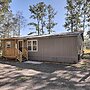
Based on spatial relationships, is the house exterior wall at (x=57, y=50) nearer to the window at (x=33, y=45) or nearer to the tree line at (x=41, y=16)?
the window at (x=33, y=45)

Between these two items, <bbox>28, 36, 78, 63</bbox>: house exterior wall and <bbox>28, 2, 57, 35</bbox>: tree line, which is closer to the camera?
<bbox>28, 36, 78, 63</bbox>: house exterior wall

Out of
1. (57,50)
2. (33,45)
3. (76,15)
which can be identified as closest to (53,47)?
(57,50)

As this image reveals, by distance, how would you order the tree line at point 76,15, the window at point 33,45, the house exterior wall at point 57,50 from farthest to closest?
the tree line at point 76,15 < the window at point 33,45 < the house exterior wall at point 57,50

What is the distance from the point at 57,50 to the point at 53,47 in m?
0.65

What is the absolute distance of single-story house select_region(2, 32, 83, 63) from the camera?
18.8 m

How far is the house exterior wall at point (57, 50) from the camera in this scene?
18812mm

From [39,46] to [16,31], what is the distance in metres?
39.1

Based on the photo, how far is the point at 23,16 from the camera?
56.0m

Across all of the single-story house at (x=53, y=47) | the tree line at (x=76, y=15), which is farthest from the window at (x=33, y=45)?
the tree line at (x=76, y=15)

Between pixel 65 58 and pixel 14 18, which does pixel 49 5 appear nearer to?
pixel 14 18

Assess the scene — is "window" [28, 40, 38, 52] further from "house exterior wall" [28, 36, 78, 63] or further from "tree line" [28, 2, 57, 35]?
"tree line" [28, 2, 57, 35]

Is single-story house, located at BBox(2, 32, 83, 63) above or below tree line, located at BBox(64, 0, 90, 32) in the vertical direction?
below

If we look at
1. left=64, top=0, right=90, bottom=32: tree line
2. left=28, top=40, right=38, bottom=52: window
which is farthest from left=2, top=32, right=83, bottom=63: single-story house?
left=64, top=0, right=90, bottom=32: tree line

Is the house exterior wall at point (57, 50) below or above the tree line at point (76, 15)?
below
